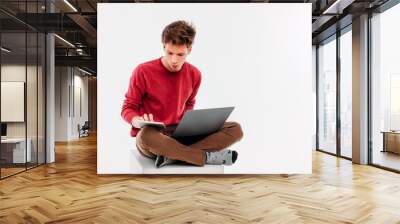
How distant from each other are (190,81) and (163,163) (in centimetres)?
50

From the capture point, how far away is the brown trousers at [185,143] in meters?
1.38

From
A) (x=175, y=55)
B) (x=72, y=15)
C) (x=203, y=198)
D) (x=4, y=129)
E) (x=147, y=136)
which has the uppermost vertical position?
(x=72, y=15)

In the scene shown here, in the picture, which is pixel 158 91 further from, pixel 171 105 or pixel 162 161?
pixel 162 161

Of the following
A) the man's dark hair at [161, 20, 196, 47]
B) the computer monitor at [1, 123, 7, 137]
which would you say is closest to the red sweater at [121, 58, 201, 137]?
the man's dark hair at [161, 20, 196, 47]

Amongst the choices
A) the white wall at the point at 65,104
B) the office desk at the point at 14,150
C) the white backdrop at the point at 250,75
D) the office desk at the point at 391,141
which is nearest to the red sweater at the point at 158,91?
the white backdrop at the point at 250,75

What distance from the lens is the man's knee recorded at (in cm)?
137

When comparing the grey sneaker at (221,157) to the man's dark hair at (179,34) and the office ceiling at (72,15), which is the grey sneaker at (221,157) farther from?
the office ceiling at (72,15)

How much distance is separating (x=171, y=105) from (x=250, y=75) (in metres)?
3.16

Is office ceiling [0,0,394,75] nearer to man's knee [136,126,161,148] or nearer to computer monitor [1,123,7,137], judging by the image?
computer monitor [1,123,7,137]

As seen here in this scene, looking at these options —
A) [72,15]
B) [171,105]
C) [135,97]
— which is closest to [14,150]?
[72,15]

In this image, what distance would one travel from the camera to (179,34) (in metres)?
1.47

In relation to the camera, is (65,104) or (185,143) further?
(65,104)

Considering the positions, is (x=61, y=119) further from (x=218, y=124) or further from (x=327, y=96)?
(x=218, y=124)

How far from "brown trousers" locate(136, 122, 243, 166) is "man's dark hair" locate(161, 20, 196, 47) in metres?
0.35
